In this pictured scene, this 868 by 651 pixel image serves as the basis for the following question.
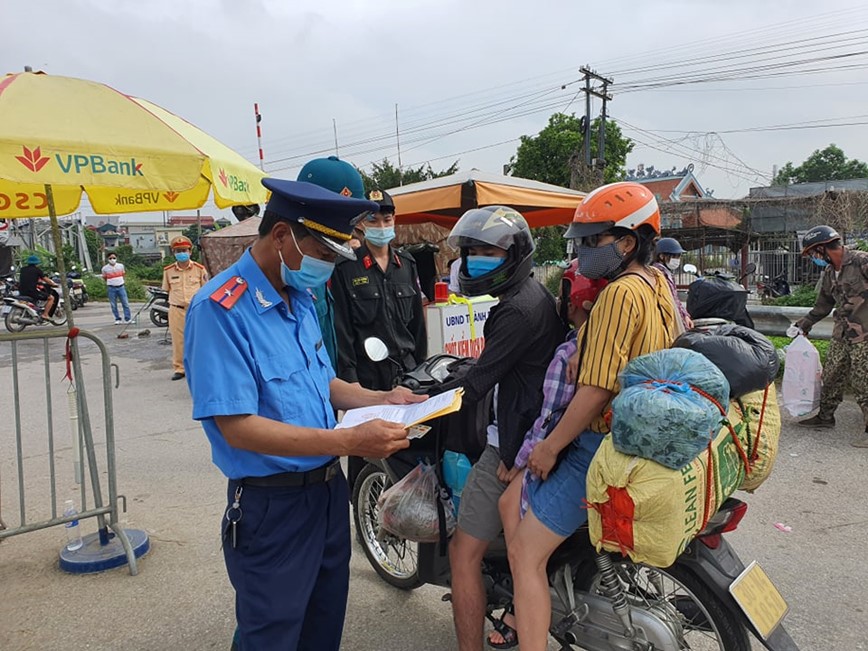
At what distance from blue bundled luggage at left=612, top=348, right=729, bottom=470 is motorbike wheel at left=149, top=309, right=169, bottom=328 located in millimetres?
14353

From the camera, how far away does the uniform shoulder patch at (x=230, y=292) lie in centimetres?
Result: 169

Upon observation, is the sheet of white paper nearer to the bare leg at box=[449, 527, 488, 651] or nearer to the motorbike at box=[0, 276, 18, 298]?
the bare leg at box=[449, 527, 488, 651]

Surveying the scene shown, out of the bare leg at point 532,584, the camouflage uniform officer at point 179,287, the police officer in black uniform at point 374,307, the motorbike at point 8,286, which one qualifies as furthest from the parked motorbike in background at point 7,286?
the bare leg at point 532,584

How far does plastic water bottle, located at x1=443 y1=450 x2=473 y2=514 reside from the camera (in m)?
2.51

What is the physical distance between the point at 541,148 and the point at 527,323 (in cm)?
2802

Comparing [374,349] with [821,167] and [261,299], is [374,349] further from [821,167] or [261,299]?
[821,167]

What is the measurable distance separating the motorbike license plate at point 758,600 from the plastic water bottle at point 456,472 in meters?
1.03

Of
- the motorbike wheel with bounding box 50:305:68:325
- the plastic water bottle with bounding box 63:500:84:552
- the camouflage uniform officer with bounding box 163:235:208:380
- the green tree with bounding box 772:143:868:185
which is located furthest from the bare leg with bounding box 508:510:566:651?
the green tree with bounding box 772:143:868:185

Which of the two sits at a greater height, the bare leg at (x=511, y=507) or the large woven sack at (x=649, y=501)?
the large woven sack at (x=649, y=501)

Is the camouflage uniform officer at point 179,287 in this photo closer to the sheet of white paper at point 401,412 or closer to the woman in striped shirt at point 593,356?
the sheet of white paper at point 401,412

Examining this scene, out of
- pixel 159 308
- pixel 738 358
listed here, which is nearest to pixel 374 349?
pixel 738 358

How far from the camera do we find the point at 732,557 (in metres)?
2.12

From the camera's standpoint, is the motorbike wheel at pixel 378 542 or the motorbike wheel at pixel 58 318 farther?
the motorbike wheel at pixel 58 318

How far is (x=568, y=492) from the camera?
204cm
